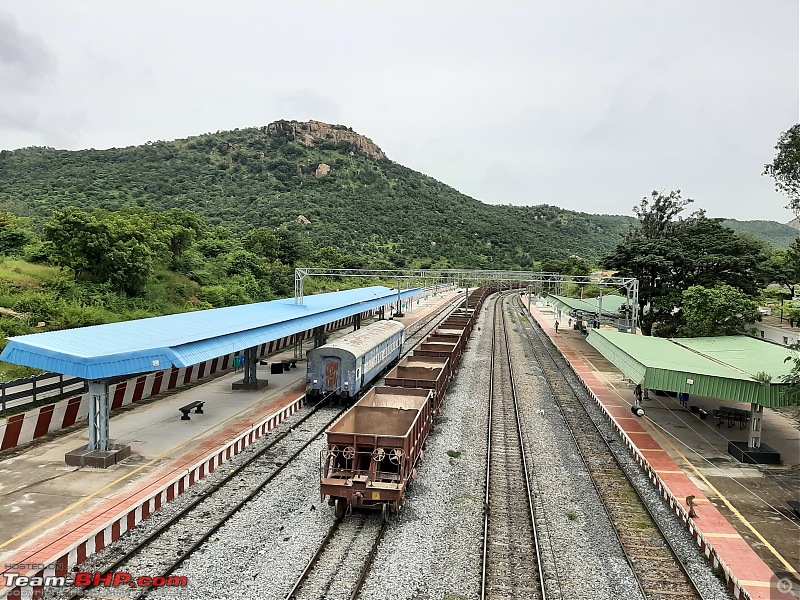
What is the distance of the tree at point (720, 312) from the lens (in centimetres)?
2731

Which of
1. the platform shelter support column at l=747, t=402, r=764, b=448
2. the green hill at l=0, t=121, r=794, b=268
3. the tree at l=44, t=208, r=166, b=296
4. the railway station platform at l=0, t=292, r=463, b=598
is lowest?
the railway station platform at l=0, t=292, r=463, b=598

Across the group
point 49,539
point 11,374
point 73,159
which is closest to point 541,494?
point 49,539

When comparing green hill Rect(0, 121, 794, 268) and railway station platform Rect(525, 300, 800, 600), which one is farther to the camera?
green hill Rect(0, 121, 794, 268)

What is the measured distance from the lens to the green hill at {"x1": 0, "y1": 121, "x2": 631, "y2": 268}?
8800cm

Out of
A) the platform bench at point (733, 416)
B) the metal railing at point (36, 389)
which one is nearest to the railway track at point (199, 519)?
the metal railing at point (36, 389)

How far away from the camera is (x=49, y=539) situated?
11250 mm

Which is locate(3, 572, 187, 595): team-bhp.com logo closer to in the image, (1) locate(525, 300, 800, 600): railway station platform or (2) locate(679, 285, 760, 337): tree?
(1) locate(525, 300, 800, 600): railway station platform

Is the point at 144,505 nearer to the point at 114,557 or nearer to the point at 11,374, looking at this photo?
the point at 114,557

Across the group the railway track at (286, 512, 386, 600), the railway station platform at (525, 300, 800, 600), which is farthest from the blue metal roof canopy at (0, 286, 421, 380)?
the railway station platform at (525, 300, 800, 600)

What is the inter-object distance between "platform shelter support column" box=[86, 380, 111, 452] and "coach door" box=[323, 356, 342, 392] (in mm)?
8878

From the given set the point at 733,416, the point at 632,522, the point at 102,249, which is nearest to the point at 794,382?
the point at 733,416

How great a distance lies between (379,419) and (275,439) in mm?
5310

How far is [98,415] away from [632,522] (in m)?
15.6

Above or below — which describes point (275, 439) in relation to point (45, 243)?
below
